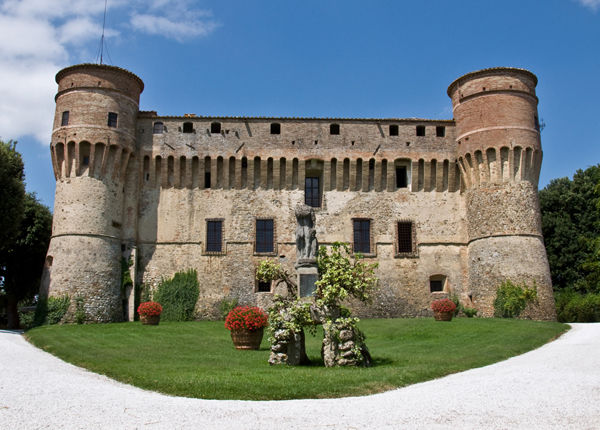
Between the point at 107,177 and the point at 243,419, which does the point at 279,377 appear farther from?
the point at 107,177

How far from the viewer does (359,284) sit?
41.5 ft

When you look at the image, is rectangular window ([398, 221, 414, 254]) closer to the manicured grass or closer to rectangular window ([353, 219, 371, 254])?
rectangular window ([353, 219, 371, 254])

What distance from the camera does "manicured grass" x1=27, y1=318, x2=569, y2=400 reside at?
922 centimetres

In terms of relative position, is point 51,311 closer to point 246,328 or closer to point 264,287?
point 264,287

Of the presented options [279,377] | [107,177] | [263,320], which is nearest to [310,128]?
[107,177]

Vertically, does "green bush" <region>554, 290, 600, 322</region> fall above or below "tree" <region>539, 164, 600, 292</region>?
below

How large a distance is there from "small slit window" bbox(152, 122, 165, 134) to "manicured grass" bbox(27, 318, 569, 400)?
1055 centimetres

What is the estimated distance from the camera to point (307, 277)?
1341 cm

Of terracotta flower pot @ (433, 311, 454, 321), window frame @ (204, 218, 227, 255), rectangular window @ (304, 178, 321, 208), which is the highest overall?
rectangular window @ (304, 178, 321, 208)

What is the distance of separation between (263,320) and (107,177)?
14013 mm

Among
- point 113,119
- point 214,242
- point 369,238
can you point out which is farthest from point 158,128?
point 369,238

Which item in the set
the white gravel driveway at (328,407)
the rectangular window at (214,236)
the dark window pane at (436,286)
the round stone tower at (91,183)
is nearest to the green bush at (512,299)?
the dark window pane at (436,286)

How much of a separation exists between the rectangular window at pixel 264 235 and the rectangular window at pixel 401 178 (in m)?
7.48

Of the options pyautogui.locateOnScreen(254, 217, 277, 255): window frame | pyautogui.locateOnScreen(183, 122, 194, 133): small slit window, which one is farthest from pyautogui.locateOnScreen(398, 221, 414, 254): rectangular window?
pyautogui.locateOnScreen(183, 122, 194, 133): small slit window
